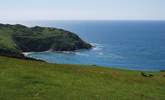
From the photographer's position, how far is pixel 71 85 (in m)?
30.4

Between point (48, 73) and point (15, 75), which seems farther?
point (48, 73)

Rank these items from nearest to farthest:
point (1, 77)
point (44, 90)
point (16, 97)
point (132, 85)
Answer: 1. point (16, 97)
2. point (44, 90)
3. point (1, 77)
4. point (132, 85)

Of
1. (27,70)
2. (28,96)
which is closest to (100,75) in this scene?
(27,70)

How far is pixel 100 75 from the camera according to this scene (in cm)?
3822

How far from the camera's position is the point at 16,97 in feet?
81.4

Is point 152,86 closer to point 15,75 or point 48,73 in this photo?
point 48,73

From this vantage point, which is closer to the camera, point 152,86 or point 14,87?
point 14,87

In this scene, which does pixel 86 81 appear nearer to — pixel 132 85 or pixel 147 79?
pixel 132 85

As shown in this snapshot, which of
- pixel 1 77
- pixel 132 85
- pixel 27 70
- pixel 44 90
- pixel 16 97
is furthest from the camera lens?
pixel 27 70

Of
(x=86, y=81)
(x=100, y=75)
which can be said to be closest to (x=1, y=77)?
(x=86, y=81)

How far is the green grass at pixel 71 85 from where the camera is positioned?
86.3 ft

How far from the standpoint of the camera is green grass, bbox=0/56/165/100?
26.3 m

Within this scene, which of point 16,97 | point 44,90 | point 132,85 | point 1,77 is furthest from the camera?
point 132,85

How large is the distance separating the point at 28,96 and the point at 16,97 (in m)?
0.95
